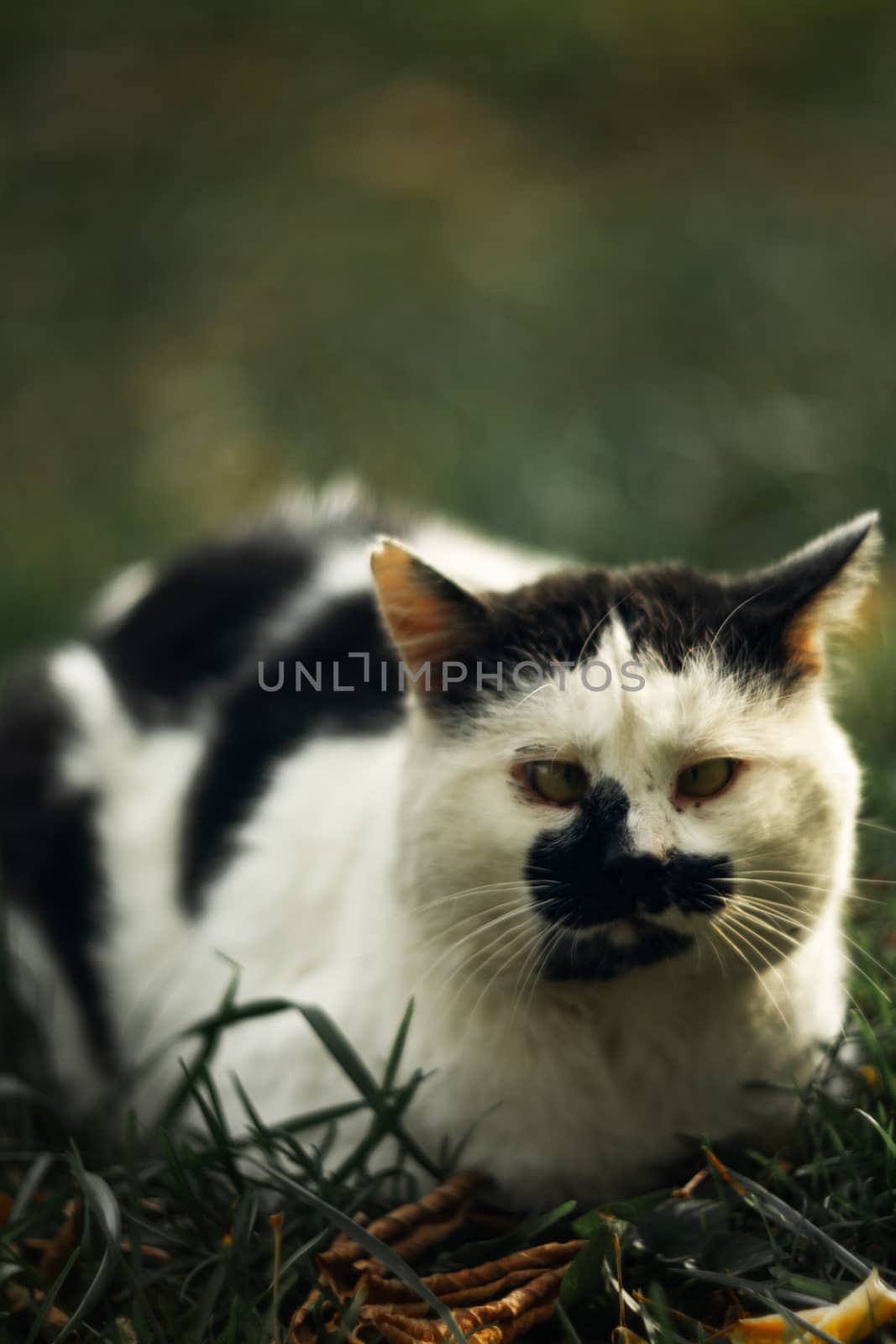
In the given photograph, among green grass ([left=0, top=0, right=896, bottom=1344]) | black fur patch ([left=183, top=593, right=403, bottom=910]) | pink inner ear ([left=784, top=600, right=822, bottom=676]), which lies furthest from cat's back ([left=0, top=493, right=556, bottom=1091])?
pink inner ear ([left=784, top=600, right=822, bottom=676])

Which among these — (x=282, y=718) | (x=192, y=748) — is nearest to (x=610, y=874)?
(x=282, y=718)

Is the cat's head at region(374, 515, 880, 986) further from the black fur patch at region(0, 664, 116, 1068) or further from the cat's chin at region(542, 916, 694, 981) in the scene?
the black fur patch at region(0, 664, 116, 1068)

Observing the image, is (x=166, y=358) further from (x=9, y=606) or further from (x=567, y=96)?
(x=567, y=96)

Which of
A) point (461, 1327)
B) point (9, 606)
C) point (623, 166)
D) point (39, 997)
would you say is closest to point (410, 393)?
point (9, 606)

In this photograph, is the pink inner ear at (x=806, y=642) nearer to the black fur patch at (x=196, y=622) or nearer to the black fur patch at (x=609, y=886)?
the black fur patch at (x=609, y=886)

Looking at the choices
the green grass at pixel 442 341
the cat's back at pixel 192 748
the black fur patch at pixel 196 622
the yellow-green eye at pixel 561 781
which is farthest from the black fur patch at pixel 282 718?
the yellow-green eye at pixel 561 781

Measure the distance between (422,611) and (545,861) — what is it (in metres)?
0.34

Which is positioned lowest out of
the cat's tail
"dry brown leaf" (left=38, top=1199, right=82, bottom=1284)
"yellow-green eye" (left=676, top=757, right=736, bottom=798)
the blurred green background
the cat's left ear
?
"dry brown leaf" (left=38, top=1199, right=82, bottom=1284)

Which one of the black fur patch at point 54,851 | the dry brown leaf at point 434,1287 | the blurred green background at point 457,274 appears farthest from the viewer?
the blurred green background at point 457,274

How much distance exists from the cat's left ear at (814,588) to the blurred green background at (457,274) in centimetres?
97

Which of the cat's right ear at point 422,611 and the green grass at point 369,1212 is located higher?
the cat's right ear at point 422,611

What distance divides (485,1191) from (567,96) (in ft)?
19.6

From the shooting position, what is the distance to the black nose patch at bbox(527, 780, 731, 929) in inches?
52.0

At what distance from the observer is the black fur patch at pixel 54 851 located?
7.30ft
